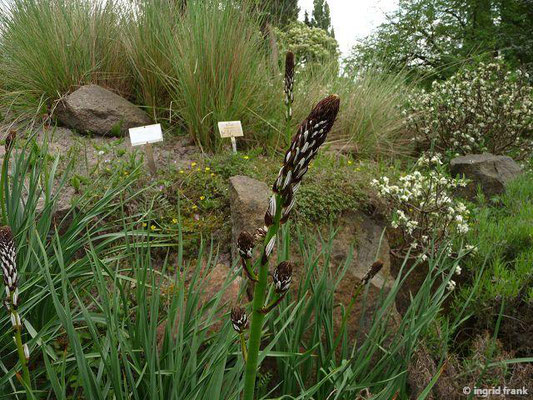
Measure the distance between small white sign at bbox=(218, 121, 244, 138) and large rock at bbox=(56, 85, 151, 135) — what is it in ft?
4.41

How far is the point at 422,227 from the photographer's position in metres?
3.24

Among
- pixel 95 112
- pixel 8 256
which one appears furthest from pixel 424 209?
pixel 95 112

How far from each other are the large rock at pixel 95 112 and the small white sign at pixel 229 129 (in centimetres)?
134

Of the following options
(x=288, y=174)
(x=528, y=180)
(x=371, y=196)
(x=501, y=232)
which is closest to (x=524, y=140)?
(x=528, y=180)

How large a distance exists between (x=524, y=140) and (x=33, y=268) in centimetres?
621

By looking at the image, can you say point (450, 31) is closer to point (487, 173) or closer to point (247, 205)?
point (487, 173)

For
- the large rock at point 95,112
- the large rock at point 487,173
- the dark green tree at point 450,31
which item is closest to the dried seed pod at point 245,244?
the large rock at point 95,112

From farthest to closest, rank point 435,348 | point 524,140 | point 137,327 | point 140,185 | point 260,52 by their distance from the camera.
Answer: point 524,140, point 260,52, point 140,185, point 435,348, point 137,327

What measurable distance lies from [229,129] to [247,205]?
1.20 metres

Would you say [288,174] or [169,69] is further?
[169,69]

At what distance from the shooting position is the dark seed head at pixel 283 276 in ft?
2.56

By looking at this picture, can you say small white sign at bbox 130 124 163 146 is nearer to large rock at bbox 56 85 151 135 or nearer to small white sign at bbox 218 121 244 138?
small white sign at bbox 218 121 244 138

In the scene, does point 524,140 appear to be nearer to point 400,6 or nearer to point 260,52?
point 260,52

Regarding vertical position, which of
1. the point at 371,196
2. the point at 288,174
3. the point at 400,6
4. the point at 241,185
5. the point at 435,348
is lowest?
the point at 435,348
